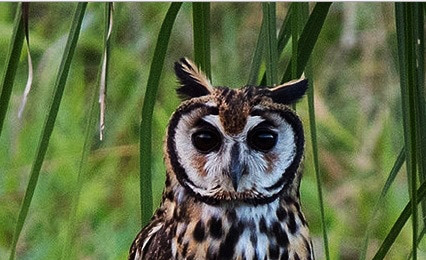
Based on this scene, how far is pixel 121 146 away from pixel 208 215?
52.1 inches

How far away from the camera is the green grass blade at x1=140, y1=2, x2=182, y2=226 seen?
1375 millimetres

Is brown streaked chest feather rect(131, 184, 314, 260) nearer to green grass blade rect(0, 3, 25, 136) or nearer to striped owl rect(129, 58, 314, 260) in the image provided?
striped owl rect(129, 58, 314, 260)

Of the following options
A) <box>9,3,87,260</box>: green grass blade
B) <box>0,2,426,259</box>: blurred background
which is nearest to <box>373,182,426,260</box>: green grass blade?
<box>9,3,87,260</box>: green grass blade

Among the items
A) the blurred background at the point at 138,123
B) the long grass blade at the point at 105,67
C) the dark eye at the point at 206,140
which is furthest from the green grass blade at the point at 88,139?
the blurred background at the point at 138,123

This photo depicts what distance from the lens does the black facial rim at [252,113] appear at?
1.37 metres

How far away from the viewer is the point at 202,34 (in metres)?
1.37

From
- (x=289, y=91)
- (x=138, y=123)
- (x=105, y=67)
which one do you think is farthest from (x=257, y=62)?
(x=138, y=123)

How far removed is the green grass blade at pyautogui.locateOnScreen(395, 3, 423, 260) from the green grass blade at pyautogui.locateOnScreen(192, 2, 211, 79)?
0.20 meters

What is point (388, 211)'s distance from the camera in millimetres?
2639

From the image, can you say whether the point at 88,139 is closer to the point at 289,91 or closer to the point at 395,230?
the point at 289,91

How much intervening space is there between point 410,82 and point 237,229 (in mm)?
285

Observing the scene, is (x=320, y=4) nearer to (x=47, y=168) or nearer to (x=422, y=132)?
(x=422, y=132)

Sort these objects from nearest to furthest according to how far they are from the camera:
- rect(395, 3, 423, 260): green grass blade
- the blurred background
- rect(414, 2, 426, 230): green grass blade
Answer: rect(395, 3, 423, 260): green grass blade
rect(414, 2, 426, 230): green grass blade
the blurred background

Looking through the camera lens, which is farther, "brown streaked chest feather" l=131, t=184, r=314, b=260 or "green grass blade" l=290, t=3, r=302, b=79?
"brown streaked chest feather" l=131, t=184, r=314, b=260
